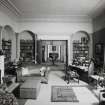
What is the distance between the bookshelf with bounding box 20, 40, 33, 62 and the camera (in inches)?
438

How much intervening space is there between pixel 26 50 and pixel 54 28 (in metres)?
2.52

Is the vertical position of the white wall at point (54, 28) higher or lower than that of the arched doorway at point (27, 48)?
higher

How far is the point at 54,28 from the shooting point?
428 inches

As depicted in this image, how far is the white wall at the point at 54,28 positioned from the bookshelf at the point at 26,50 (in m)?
0.92

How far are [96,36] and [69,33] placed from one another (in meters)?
1.82

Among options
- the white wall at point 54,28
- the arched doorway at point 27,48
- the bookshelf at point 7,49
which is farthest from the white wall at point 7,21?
the bookshelf at point 7,49

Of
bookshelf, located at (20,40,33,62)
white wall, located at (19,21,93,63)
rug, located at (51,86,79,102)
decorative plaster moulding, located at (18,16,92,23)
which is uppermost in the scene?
decorative plaster moulding, located at (18,16,92,23)

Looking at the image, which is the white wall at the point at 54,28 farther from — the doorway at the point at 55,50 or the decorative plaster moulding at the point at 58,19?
the doorway at the point at 55,50

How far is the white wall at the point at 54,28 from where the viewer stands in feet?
35.6

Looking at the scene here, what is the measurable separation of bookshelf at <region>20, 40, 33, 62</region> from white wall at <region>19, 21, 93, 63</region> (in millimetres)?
916

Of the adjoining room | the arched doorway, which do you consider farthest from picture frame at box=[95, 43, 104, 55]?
the arched doorway

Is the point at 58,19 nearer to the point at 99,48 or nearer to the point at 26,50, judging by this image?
the point at 26,50

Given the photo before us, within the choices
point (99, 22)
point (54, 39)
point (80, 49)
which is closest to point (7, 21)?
point (54, 39)

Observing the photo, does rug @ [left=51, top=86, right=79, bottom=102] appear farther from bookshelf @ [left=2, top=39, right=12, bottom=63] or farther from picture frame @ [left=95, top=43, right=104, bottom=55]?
bookshelf @ [left=2, top=39, right=12, bottom=63]
